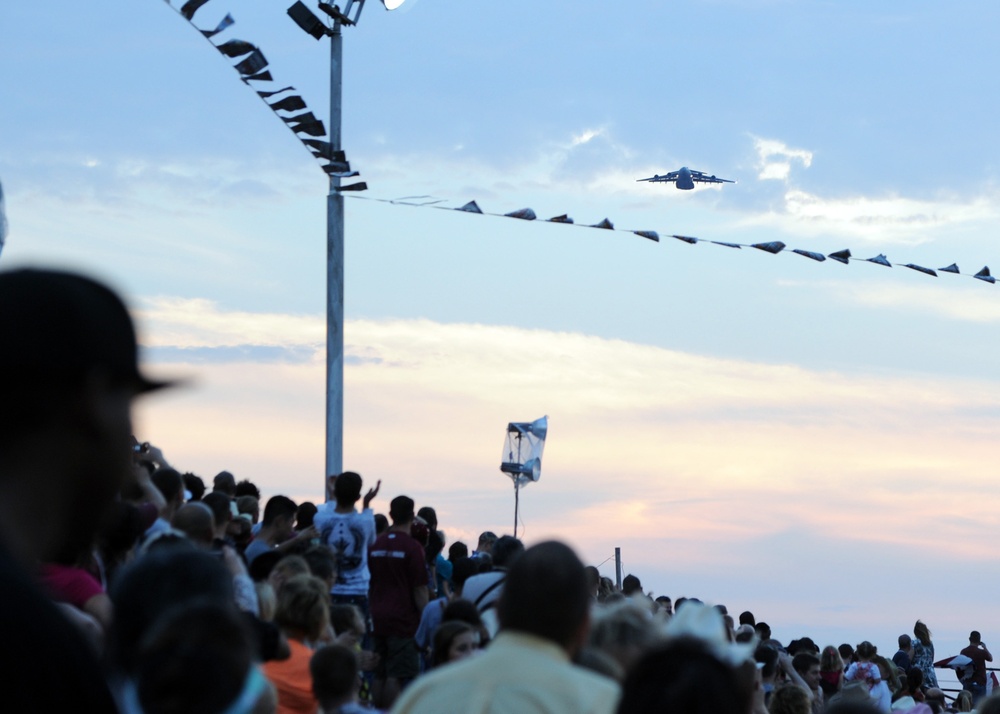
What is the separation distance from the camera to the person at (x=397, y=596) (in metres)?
9.14

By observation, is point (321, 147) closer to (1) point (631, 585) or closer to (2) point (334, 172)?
(2) point (334, 172)

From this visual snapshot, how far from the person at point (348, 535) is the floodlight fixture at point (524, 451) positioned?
24.8 feet

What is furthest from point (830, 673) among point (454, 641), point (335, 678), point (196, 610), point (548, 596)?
point (196, 610)

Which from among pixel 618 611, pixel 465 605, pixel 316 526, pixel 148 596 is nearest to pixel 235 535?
pixel 316 526

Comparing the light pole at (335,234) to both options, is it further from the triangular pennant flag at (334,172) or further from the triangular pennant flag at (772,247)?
the triangular pennant flag at (772,247)

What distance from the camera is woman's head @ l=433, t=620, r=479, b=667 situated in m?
6.15

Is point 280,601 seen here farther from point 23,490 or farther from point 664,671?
point 23,490

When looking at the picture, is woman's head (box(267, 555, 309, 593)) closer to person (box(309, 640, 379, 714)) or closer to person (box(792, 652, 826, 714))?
person (box(309, 640, 379, 714))

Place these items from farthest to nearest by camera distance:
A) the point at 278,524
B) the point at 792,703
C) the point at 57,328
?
1. the point at 278,524
2. the point at 792,703
3. the point at 57,328

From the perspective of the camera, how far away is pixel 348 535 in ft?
30.5

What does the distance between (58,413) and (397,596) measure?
26.2 ft

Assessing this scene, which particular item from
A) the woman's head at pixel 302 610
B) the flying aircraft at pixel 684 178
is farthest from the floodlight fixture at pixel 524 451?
the flying aircraft at pixel 684 178

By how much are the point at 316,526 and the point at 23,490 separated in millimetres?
8038

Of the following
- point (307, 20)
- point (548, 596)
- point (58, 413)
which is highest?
point (307, 20)
